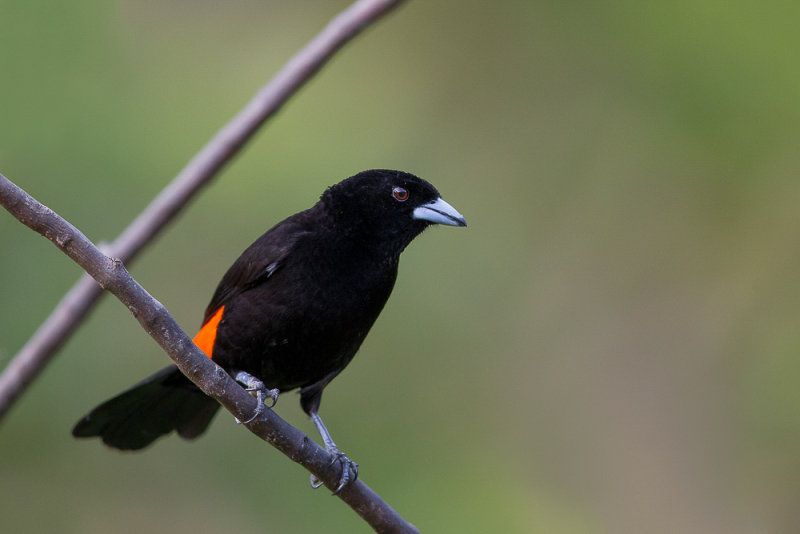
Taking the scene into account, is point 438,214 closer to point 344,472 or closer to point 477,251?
point 344,472

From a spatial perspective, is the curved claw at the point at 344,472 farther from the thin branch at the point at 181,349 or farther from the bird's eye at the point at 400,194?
the bird's eye at the point at 400,194

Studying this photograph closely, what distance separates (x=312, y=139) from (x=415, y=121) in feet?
2.76

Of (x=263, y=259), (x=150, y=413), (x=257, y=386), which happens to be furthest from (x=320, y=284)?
(x=150, y=413)

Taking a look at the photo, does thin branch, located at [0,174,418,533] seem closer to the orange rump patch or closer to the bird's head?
the orange rump patch

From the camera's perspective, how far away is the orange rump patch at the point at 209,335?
3602mm

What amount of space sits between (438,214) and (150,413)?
1586 mm

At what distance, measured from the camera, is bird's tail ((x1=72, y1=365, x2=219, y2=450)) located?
386 cm

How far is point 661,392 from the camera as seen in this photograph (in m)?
6.74

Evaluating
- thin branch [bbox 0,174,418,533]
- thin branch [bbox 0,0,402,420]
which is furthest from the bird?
thin branch [bbox 0,0,402,420]

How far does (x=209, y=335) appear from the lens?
364cm

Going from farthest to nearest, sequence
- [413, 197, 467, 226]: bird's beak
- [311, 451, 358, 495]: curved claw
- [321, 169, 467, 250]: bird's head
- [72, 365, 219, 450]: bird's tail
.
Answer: [72, 365, 219, 450]: bird's tail
[321, 169, 467, 250]: bird's head
[413, 197, 467, 226]: bird's beak
[311, 451, 358, 495]: curved claw

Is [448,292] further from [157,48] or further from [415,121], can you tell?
[157,48]

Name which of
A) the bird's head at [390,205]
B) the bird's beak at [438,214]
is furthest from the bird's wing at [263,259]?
the bird's beak at [438,214]

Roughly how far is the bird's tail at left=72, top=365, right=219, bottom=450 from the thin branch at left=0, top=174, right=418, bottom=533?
112 cm
